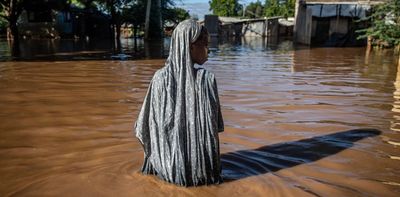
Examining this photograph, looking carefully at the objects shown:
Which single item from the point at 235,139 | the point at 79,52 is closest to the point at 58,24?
the point at 79,52

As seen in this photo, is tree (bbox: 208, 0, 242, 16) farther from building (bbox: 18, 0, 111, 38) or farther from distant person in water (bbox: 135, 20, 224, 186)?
distant person in water (bbox: 135, 20, 224, 186)

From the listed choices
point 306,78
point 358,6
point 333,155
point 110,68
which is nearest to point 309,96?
point 306,78

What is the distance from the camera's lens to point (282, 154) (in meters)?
4.21

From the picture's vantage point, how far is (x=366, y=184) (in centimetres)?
346

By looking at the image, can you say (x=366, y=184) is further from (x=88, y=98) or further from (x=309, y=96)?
(x=88, y=98)

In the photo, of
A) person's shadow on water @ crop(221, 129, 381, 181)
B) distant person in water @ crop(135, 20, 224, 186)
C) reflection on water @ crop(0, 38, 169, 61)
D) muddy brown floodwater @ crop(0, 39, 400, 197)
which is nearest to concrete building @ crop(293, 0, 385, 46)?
reflection on water @ crop(0, 38, 169, 61)

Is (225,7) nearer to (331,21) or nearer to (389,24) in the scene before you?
(331,21)

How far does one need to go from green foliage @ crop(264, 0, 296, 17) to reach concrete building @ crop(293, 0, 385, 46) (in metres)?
20.4

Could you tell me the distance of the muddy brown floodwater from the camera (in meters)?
3.37

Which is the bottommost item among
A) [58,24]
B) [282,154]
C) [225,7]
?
[282,154]

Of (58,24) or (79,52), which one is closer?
(79,52)

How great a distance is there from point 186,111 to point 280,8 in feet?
162

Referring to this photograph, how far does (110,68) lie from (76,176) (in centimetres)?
808

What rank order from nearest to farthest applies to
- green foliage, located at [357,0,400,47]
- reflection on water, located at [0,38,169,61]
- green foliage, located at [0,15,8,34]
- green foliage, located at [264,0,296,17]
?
reflection on water, located at [0,38,169,61], green foliage, located at [357,0,400,47], green foliage, located at [0,15,8,34], green foliage, located at [264,0,296,17]
